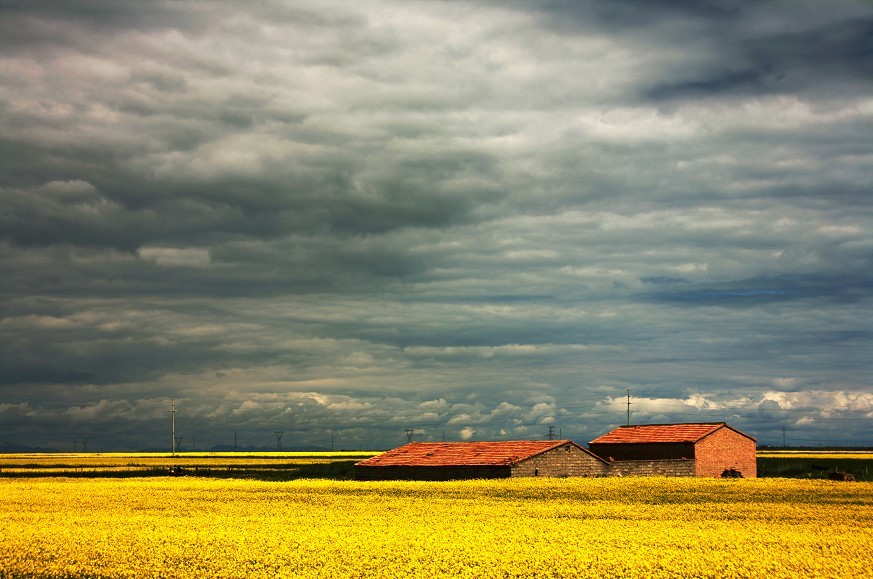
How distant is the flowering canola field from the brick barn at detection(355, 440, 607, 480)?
33.2 feet

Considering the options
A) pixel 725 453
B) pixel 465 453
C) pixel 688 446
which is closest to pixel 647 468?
pixel 688 446

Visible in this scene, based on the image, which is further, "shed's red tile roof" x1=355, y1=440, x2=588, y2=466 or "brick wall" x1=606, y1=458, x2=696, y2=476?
"brick wall" x1=606, y1=458, x2=696, y2=476

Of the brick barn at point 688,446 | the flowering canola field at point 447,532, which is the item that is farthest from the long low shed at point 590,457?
the flowering canola field at point 447,532

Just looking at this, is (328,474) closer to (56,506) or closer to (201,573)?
(56,506)

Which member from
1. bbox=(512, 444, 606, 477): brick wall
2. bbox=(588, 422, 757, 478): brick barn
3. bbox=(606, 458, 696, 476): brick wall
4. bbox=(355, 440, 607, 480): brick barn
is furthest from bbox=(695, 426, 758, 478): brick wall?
bbox=(355, 440, 607, 480): brick barn

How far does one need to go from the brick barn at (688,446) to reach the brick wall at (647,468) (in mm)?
2321

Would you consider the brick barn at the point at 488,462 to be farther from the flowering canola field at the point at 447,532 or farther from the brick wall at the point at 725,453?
the brick wall at the point at 725,453

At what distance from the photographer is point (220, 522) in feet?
116

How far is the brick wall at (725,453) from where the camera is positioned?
7562cm

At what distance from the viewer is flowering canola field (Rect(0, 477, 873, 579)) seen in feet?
78.6

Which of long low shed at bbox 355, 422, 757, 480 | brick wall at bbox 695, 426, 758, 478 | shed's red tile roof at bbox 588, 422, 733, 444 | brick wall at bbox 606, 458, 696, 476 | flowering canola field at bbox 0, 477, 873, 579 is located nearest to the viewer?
flowering canola field at bbox 0, 477, 873, 579

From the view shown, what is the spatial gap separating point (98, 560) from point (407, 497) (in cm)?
2499

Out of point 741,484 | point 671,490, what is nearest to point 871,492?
point 741,484

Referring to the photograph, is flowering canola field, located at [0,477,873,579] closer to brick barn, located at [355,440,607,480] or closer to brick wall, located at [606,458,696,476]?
brick barn, located at [355,440,607,480]
